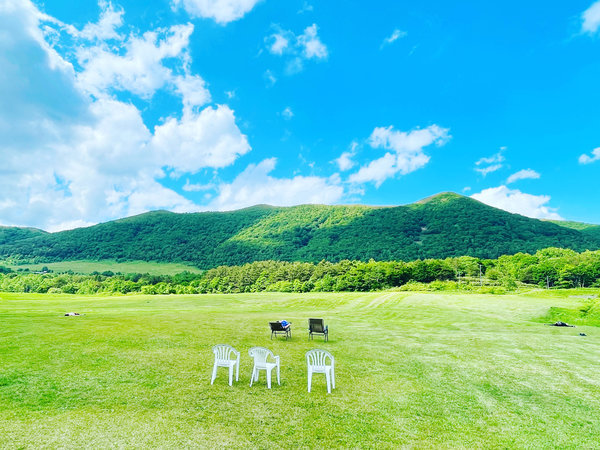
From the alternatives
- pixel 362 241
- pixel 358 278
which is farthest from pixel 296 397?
pixel 362 241

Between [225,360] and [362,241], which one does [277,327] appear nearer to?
[225,360]

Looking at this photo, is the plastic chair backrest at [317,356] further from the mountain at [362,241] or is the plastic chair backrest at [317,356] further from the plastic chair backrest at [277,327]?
the mountain at [362,241]

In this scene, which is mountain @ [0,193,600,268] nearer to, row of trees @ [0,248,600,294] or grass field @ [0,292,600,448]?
row of trees @ [0,248,600,294]

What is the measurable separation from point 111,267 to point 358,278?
13272 centimetres

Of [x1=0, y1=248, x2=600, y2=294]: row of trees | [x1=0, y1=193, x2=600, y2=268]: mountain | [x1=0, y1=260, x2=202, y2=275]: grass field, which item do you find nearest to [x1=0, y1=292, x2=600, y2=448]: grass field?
[x1=0, y1=248, x2=600, y2=294]: row of trees

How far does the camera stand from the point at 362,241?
540ft

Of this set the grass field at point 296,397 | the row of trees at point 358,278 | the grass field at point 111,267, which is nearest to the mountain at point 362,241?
the grass field at point 111,267

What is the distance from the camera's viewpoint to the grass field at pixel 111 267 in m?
152

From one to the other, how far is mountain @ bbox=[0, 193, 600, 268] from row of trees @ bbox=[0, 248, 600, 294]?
3531 cm

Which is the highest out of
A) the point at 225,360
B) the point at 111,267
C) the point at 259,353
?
the point at 111,267

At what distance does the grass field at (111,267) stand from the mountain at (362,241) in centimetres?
837

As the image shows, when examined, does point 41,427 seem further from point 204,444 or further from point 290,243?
point 290,243

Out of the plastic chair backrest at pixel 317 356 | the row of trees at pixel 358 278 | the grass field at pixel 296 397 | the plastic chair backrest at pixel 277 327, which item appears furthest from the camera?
the row of trees at pixel 358 278

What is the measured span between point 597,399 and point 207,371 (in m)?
11.7
